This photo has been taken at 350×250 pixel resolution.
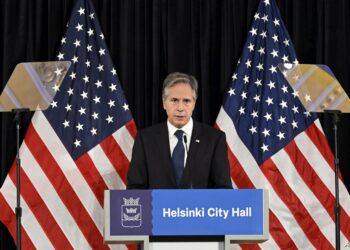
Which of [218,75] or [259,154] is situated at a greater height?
[218,75]

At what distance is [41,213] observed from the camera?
193 inches

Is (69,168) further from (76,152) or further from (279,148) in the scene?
(279,148)

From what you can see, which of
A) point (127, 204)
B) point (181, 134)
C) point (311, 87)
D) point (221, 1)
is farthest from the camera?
point (221, 1)

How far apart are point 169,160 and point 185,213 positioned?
1041 millimetres

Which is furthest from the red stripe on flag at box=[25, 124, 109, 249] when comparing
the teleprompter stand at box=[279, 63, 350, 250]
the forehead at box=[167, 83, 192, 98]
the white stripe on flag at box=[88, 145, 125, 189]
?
the teleprompter stand at box=[279, 63, 350, 250]

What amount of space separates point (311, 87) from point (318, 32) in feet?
1.88

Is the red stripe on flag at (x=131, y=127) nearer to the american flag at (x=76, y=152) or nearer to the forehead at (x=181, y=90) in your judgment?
the american flag at (x=76, y=152)

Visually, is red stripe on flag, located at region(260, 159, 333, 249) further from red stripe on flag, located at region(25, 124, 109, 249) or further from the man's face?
the man's face

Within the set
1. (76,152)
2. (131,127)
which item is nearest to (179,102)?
(131,127)

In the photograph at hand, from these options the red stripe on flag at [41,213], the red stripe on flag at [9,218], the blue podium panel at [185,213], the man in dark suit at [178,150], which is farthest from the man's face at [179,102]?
the red stripe on flag at [9,218]

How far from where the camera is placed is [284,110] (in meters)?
5.10

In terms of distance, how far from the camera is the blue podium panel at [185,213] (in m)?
2.67

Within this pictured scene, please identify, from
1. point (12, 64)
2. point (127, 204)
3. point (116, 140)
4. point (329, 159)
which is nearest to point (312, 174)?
point (329, 159)

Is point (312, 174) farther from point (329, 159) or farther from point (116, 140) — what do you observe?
point (116, 140)
